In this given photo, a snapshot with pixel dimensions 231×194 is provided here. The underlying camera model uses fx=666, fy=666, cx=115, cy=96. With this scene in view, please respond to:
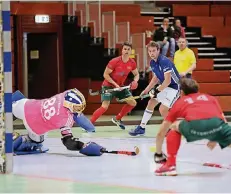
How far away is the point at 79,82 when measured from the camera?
16688mm

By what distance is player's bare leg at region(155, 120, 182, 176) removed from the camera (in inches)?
270

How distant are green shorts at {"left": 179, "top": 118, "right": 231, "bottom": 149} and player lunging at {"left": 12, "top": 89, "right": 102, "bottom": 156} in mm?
1821

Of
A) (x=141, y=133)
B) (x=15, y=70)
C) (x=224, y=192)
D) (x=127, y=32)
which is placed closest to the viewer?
(x=224, y=192)

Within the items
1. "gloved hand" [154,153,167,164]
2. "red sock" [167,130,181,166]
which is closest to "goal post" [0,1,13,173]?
"gloved hand" [154,153,167,164]

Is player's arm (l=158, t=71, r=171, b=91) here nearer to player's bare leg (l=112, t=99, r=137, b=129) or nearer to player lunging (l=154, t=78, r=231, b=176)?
player's bare leg (l=112, t=99, r=137, b=129)

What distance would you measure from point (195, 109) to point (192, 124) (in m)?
0.18

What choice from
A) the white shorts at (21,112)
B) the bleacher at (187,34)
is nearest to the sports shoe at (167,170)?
the white shorts at (21,112)

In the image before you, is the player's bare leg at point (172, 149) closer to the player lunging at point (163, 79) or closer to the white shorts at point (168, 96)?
the player lunging at point (163, 79)

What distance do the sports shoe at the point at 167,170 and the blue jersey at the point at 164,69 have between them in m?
2.94

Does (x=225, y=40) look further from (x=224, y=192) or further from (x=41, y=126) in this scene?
(x=224, y=192)

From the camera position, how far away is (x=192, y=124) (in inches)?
265

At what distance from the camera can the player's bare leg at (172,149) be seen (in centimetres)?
686

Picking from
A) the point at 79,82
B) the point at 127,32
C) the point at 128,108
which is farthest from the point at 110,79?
the point at 79,82

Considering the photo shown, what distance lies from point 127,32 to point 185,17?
3910 mm
